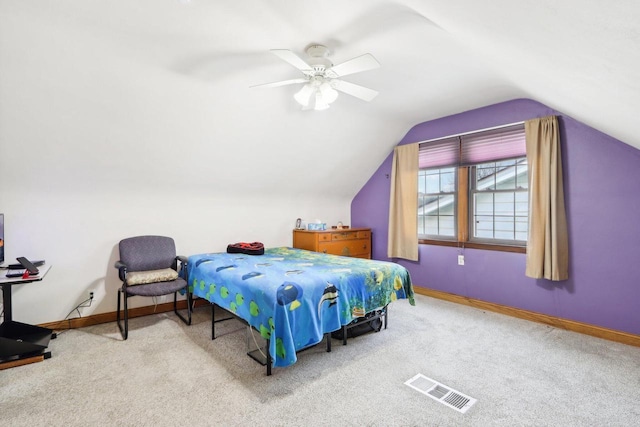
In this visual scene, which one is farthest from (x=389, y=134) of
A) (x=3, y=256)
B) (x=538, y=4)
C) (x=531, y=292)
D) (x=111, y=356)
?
(x=3, y=256)

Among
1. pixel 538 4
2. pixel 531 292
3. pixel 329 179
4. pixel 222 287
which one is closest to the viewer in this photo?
pixel 538 4

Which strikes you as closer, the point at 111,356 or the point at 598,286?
the point at 111,356

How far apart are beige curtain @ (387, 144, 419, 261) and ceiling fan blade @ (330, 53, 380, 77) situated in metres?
2.58

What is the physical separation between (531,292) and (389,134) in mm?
2764

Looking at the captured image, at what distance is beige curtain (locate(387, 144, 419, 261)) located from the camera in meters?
4.64

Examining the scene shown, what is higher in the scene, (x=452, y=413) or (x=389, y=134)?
(x=389, y=134)

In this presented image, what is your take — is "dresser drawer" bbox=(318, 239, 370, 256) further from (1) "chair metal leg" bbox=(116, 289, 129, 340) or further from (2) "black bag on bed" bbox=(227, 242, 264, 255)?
(1) "chair metal leg" bbox=(116, 289, 129, 340)

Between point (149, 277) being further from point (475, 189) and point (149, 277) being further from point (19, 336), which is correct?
point (475, 189)

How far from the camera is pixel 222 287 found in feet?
9.26

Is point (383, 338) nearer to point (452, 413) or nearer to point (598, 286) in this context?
point (452, 413)

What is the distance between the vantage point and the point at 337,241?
4902mm

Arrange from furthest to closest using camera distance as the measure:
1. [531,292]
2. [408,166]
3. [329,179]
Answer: [329,179]
[408,166]
[531,292]

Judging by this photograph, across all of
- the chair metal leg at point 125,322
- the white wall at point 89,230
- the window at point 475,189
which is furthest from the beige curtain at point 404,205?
the chair metal leg at point 125,322

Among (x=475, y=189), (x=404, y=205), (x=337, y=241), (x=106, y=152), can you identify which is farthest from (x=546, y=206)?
(x=106, y=152)
